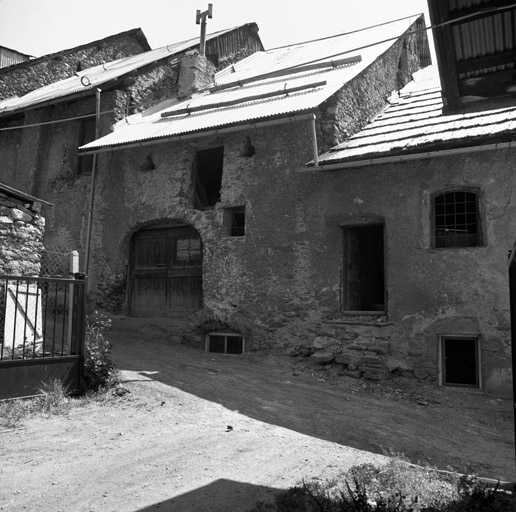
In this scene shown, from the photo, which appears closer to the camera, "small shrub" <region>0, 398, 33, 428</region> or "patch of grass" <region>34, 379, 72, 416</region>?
"small shrub" <region>0, 398, 33, 428</region>

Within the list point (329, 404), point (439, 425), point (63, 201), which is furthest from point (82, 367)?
point (63, 201)

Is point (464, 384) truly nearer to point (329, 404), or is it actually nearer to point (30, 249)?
point (329, 404)

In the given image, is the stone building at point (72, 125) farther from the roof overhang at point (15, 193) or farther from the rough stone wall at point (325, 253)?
the roof overhang at point (15, 193)

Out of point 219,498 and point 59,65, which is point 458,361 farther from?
point 59,65

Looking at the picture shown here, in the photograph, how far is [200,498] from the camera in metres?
4.08

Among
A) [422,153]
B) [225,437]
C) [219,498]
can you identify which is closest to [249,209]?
[422,153]

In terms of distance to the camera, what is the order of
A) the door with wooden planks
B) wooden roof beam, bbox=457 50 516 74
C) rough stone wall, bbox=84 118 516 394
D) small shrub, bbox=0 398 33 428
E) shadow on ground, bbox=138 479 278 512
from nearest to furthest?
shadow on ground, bbox=138 479 278 512
wooden roof beam, bbox=457 50 516 74
small shrub, bbox=0 398 33 428
rough stone wall, bbox=84 118 516 394
the door with wooden planks

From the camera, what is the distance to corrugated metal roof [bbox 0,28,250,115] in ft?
49.6

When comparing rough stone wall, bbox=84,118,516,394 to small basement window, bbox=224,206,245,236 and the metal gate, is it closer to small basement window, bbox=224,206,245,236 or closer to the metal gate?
small basement window, bbox=224,206,245,236

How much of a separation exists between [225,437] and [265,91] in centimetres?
985

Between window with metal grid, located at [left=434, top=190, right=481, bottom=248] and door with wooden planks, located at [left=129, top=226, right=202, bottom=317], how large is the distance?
5.58 meters

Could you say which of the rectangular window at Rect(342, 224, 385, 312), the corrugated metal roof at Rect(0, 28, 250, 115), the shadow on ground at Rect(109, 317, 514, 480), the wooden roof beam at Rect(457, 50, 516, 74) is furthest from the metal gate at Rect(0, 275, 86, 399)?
the corrugated metal roof at Rect(0, 28, 250, 115)

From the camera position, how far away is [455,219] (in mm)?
9406

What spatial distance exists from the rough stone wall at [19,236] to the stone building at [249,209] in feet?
11.8
